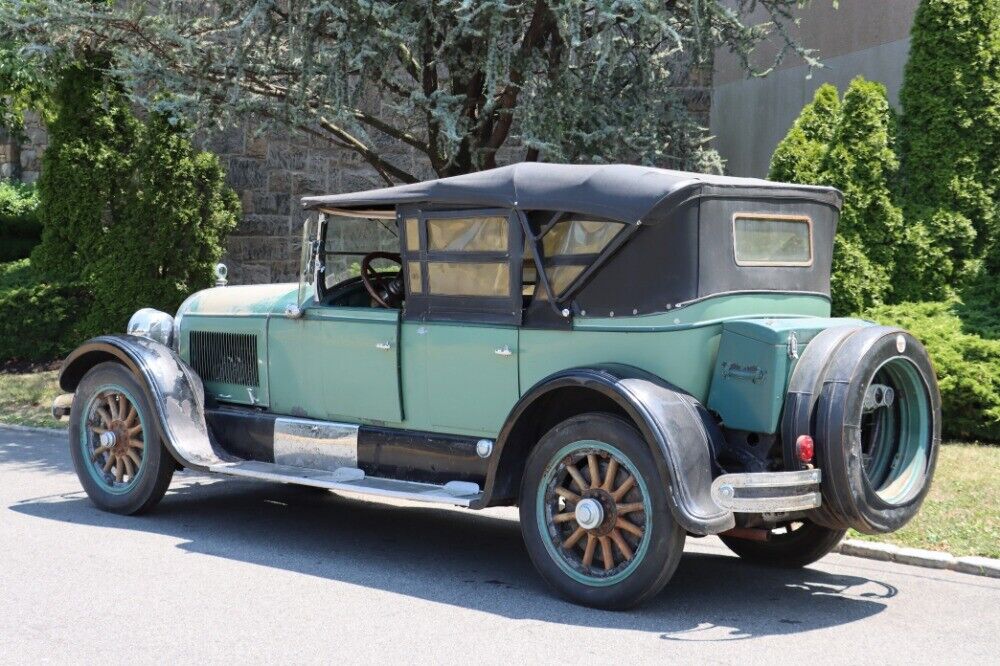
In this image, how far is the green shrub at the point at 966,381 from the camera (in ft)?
31.0

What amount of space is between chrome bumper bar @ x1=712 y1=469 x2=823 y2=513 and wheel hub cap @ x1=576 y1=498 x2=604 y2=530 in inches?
24.1

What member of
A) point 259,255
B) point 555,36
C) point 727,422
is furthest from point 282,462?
point 259,255

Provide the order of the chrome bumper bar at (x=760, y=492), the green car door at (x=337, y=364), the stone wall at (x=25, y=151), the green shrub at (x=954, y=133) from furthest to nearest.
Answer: the stone wall at (x=25, y=151), the green shrub at (x=954, y=133), the green car door at (x=337, y=364), the chrome bumper bar at (x=760, y=492)

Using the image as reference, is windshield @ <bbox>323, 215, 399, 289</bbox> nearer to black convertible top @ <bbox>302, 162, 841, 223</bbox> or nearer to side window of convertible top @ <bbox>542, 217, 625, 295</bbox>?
black convertible top @ <bbox>302, 162, 841, 223</bbox>

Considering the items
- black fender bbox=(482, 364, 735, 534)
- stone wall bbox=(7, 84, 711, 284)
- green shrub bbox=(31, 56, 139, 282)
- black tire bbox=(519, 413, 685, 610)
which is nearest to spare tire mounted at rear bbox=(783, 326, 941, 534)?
black fender bbox=(482, 364, 735, 534)

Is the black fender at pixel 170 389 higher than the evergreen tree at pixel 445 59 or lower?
lower

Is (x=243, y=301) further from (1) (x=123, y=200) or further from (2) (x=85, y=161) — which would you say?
(2) (x=85, y=161)

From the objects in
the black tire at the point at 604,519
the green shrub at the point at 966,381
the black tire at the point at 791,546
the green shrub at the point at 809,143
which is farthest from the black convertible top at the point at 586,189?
the green shrub at the point at 809,143

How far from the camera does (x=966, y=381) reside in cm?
941

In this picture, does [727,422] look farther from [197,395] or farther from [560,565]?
[197,395]

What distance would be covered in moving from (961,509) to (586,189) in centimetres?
343

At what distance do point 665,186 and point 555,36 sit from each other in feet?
20.1

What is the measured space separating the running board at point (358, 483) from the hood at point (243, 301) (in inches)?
40.0

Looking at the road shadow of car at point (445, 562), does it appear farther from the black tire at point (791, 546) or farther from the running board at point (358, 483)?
the running board at point (358, 483)
